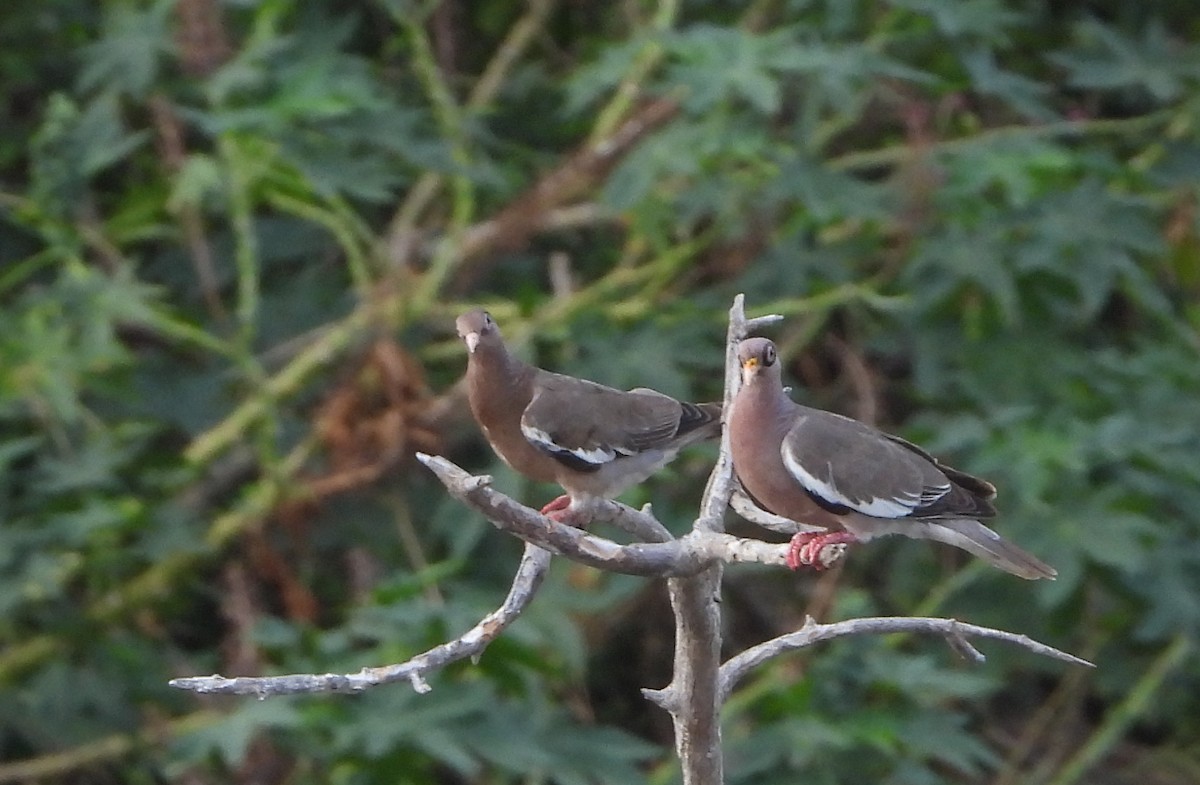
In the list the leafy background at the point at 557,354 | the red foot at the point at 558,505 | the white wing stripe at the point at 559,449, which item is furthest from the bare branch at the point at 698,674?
the leafy background at the point at 557,354

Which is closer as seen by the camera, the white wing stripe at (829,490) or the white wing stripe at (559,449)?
the white wing stripe at (829,490)

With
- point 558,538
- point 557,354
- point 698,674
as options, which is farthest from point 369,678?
point 557,354

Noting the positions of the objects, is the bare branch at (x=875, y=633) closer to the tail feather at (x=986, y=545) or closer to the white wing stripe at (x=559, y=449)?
the tail feather at (x=986, y=545)

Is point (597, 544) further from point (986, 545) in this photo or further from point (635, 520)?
point (986, 545)

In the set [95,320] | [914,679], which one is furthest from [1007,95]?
[95,320]

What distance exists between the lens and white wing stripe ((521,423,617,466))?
3170mm

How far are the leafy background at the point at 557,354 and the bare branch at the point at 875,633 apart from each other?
4.58ft

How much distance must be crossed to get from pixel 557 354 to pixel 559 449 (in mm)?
1474

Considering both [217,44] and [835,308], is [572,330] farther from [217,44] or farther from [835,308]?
[217,44]

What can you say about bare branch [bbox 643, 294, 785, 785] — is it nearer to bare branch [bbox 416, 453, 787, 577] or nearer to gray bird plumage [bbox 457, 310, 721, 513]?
bare branch [bbox 416, 453, 787, 577]

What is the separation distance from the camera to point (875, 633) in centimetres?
259

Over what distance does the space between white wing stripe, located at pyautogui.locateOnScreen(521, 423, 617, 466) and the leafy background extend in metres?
0.85

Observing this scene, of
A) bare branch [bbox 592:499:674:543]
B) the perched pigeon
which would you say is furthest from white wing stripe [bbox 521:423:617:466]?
the perched pigeon

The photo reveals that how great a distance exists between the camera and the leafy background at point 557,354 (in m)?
4.30
